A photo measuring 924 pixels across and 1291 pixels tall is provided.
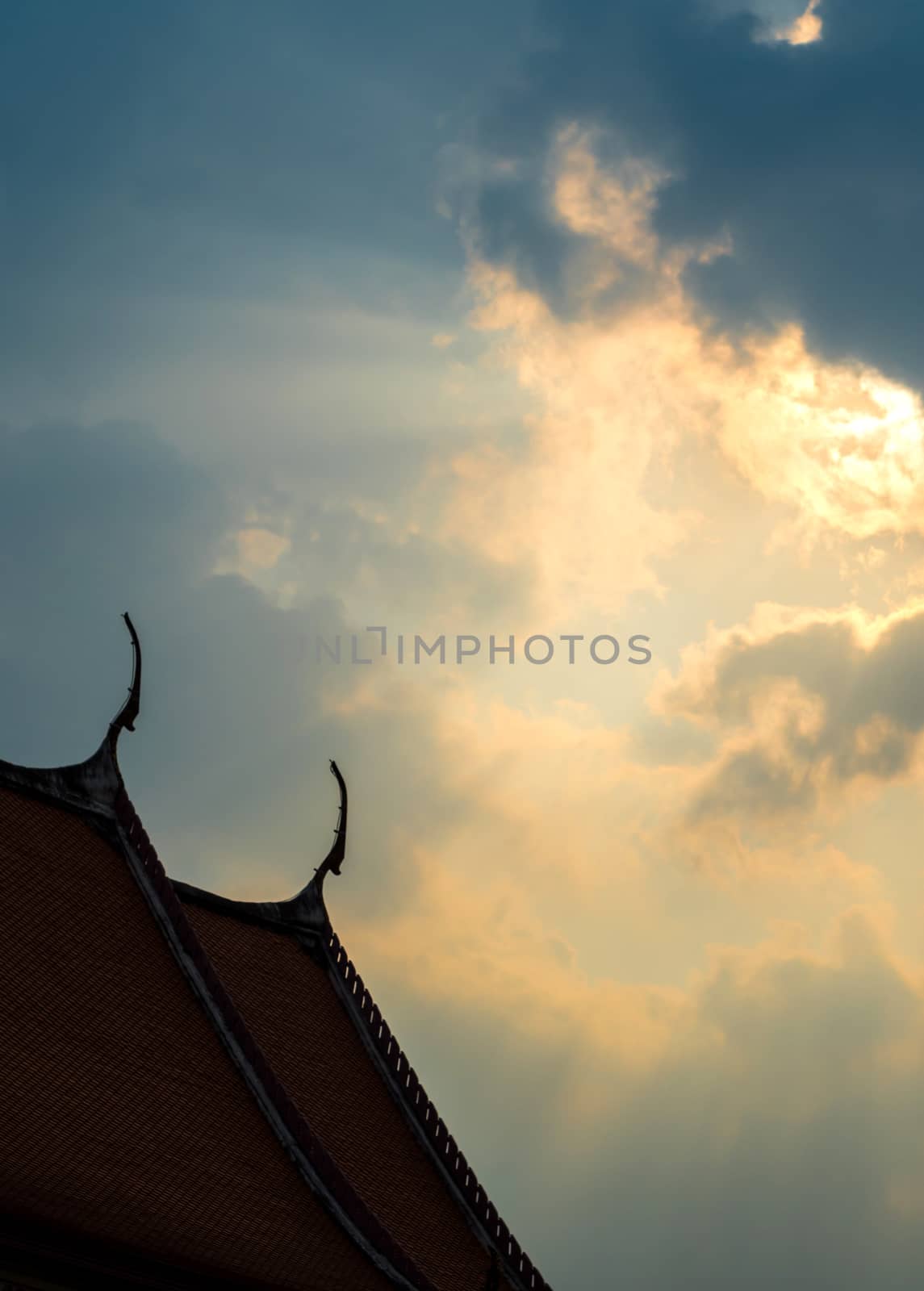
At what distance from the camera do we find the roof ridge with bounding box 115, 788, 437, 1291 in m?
23.8

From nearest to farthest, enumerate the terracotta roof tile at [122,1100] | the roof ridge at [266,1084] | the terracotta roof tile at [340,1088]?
the terracotta roof tile at [122,1100]
the roof ridge at [266,1084]
the terracotta roof tile at [340,1088]

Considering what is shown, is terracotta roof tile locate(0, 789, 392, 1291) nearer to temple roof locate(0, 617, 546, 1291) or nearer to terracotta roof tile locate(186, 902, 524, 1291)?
temple roof locate(0, 617, 546, 1291)

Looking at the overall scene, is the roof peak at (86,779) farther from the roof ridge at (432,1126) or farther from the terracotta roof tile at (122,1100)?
the roof ridge at (432,1126)

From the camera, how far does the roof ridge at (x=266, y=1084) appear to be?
23.8 meters

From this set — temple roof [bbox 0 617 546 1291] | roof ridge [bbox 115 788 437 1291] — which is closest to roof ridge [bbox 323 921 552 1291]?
temple roof [bbox 0 617 546 1291]

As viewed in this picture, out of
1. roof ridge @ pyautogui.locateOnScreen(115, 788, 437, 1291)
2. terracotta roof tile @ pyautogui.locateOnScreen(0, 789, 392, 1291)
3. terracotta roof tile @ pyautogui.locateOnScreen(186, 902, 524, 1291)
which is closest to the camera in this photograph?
terracotta roof tile @ pyautogui.locateOnScreen(0, 789, 392, 1291)

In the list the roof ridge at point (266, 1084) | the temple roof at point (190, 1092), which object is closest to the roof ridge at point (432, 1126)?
the temple roof at point (190, 1092)

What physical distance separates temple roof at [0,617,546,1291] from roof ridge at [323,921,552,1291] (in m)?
0.04

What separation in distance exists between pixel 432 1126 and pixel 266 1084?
18.4ft

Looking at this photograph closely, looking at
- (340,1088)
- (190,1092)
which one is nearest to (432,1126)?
(340,1088)

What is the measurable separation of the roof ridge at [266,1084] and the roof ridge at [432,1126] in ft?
13.1

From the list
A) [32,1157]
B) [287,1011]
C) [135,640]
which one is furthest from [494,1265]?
[135,640]

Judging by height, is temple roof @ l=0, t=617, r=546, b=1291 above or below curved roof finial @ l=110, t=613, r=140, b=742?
below

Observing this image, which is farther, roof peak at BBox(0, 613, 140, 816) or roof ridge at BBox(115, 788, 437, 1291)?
roof peak at BBox(0, 613, 140, 816)
